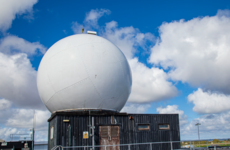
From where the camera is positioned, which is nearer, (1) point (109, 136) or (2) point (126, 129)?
(1) point (109, 136)

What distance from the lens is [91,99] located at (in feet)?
46.9

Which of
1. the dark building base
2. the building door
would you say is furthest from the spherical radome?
the building door

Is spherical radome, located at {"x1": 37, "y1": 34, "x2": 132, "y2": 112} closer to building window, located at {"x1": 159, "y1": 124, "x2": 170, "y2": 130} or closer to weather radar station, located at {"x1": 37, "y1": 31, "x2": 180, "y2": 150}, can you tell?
weather radar station, located at {"x1": 37, "y1": 31, "x2": 180, "y2": 150}

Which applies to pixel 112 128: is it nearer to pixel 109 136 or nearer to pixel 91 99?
pixel 109 136

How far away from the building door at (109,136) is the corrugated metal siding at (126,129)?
266 millimetres

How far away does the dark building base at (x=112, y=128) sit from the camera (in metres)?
13.8

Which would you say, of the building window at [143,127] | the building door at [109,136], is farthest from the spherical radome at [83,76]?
the building window at [143,127]

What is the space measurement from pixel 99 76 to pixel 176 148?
776 centimetres

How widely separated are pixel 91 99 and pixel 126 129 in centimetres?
322

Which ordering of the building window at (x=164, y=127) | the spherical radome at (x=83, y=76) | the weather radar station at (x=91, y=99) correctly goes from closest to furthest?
the weather radar station at (x=91, y=99) < the spherical radome at (x=83, y=76) < the building window at (x=164, y=127)

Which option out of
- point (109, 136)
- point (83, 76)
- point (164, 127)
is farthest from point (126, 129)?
point (83, 76)

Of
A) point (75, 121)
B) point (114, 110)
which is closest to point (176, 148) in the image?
point (114, 110)

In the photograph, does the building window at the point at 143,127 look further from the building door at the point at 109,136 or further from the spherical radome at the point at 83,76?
the spherical radome at the point at 83,76

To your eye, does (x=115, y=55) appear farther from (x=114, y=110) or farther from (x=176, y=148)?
(x=176, y=148)
